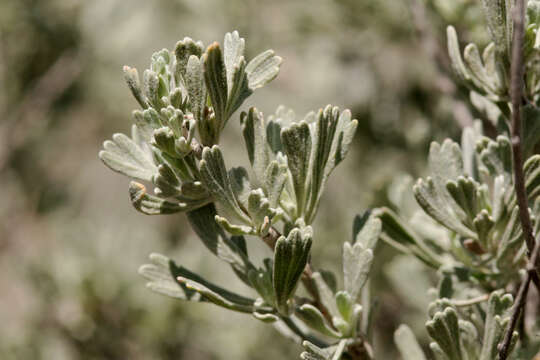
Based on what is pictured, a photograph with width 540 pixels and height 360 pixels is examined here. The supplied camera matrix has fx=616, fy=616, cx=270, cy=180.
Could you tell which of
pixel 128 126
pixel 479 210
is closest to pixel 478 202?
pixel 479 210

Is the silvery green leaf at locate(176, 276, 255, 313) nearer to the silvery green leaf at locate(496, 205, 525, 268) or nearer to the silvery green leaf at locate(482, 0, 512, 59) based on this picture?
the silvery green leaf at locate(496, 205, 525, 268)

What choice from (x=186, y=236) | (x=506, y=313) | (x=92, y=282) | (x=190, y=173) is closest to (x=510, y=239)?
(x=506, y=313)

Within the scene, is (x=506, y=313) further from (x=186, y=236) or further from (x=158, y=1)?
(x=158, y=1)

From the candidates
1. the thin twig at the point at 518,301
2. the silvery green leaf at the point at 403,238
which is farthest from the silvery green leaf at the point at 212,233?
the thin twig at the point at 518,301

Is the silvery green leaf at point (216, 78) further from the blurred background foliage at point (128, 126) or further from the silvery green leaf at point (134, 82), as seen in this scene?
the blurred background foliage at point (128, 126)

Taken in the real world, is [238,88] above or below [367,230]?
above

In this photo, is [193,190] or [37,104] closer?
[193,190]

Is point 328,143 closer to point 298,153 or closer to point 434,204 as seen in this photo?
point 298,153
